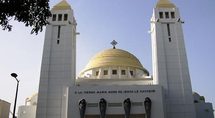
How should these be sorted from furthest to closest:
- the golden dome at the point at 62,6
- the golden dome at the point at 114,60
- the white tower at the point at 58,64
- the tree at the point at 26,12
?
the golden dome at the point at 114,60
the golden dome at the point at 62,6
the white tower at the point at 58,64
the tree at the point at 26,12

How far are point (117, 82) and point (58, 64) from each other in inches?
347

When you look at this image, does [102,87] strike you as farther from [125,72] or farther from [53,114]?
[125,72]

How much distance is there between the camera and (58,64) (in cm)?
3959

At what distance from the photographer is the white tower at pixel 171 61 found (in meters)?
36.7

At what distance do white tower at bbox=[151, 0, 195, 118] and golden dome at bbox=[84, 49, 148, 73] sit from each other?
274 inches

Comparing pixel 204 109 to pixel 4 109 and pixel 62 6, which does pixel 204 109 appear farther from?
pixel 4 109

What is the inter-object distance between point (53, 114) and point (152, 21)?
1998 cm

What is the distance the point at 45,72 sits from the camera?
127 ft

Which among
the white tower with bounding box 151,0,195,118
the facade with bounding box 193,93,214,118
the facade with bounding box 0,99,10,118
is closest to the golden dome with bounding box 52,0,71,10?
the white tower with bounding box 151,0,195,118

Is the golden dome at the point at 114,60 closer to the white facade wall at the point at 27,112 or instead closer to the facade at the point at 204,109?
the white facade wall at the point at 27,112

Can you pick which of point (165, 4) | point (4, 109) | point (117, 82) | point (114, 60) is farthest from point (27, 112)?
point (165, 4)

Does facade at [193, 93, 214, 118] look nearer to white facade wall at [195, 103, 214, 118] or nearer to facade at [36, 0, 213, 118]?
white facade wall at [195, 103, 214, 118]

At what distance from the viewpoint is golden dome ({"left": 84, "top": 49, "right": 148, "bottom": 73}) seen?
4772 cm

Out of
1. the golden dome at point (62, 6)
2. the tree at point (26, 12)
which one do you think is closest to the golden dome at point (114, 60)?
the golden dome at point (62, 6)
